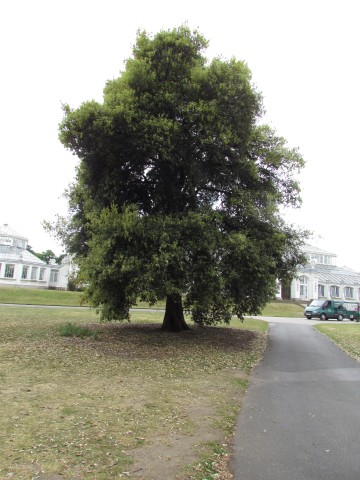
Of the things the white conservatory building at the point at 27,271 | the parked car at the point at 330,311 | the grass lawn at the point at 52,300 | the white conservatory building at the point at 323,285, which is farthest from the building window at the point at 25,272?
the parked car at the point at 330,311

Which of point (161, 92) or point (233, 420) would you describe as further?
point (161, 92)

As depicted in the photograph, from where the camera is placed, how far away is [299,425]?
238 inches

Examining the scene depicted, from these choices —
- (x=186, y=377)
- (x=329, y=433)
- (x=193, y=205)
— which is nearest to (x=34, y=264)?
(x=193, y=205)

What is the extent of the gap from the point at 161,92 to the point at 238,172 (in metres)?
3.85

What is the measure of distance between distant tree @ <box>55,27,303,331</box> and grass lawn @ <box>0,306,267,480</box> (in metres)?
2.03

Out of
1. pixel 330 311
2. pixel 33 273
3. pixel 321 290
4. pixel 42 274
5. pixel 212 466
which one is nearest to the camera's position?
pixel 212 466

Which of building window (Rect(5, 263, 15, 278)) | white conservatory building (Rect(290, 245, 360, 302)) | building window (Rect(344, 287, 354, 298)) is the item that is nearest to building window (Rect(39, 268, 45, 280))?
building window (Rect(5, 263, 15, 278))

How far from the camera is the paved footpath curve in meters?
4.50

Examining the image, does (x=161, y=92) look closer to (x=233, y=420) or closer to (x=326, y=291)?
(x=233, y=420)

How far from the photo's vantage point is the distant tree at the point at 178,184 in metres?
11.9

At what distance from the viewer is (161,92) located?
1297 cm

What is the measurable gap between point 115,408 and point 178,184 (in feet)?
30.3

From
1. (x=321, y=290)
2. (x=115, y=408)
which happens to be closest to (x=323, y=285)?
(x=321, y=290)

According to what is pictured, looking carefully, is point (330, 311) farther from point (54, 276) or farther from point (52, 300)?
point (54, 276)
